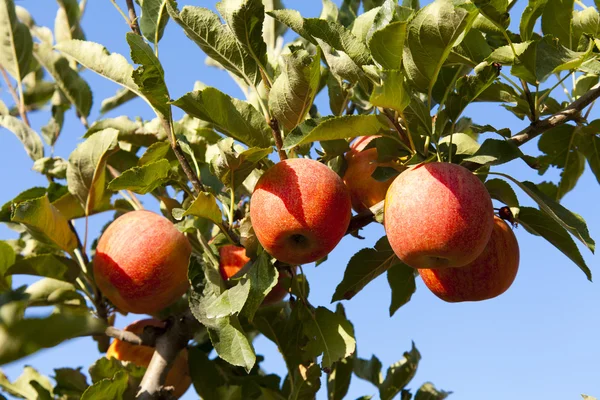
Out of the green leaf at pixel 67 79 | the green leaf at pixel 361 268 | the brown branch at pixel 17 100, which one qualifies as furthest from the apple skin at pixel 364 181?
the brown branch at pixel 17 100

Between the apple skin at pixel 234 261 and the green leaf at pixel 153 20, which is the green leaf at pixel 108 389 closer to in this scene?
the apple skin at pixel 234 261

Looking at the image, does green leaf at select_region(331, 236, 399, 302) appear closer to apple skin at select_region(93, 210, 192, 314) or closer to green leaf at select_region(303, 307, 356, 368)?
green leaf at select_region(303, 307, 356, 368)

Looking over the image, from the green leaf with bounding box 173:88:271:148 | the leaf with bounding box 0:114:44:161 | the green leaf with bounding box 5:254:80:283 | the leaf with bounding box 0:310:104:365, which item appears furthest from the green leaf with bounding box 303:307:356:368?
the leaf with bounding box 0:310:104:365

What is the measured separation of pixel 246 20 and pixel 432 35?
587mm

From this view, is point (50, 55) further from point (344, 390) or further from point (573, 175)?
point (573, 175)

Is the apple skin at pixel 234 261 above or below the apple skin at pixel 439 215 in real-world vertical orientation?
below

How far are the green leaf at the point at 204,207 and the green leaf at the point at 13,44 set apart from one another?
1573 mm

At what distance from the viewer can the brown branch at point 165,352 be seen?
237 cm

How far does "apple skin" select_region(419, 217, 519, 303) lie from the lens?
2107mm

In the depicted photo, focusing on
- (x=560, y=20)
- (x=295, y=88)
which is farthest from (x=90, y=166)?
(x=560, y=20)

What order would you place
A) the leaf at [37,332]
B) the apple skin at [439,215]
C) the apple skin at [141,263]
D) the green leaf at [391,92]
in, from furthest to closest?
the apple skin at [141,263] < the apple skin at [439,215] < the green leaf at [391,92] < the leaf at [37,332]

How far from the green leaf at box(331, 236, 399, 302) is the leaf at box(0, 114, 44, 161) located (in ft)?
5.10

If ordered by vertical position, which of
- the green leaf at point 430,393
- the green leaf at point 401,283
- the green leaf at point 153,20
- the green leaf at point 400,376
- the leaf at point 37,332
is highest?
the leaf at point 37,332

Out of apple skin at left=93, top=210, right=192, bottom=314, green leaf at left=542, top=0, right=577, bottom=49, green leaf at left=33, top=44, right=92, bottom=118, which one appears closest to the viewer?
green leaf at left=542, top=0, right=577, bottom=49
